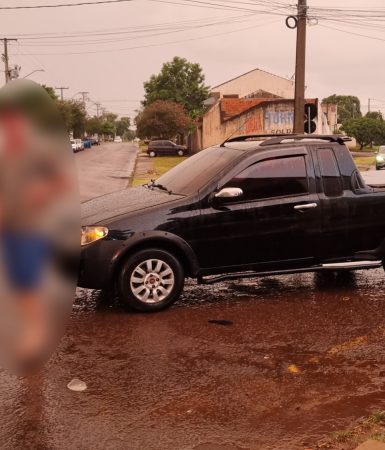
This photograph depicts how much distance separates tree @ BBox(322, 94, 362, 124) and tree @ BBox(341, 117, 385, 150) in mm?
51594

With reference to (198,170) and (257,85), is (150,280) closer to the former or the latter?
(198,170)

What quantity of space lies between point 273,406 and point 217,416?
375 mm

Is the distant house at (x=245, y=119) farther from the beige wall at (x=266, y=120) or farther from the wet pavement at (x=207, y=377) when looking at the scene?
the wet pavement at (x=207, y=377)

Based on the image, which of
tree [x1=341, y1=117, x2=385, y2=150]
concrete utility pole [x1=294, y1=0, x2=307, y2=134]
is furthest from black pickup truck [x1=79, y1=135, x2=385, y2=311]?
tree [x1=341, y1=117, x2=385, y2=150]

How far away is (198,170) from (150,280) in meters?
1.41

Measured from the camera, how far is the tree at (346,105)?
424 ft

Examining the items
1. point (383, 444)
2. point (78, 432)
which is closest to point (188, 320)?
point (78, 432)

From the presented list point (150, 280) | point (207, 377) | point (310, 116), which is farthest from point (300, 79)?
point (207, 377)

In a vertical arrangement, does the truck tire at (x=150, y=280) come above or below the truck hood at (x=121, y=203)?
below

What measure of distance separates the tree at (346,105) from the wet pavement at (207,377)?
12751cm

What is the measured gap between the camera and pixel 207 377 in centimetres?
420

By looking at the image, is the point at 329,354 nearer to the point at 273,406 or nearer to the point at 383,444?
the point at 273,406

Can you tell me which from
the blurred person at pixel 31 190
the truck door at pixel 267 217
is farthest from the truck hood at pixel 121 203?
the blurred person at pixel 31 190

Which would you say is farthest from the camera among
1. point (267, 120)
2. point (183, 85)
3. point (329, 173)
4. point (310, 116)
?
point (183, 85)
